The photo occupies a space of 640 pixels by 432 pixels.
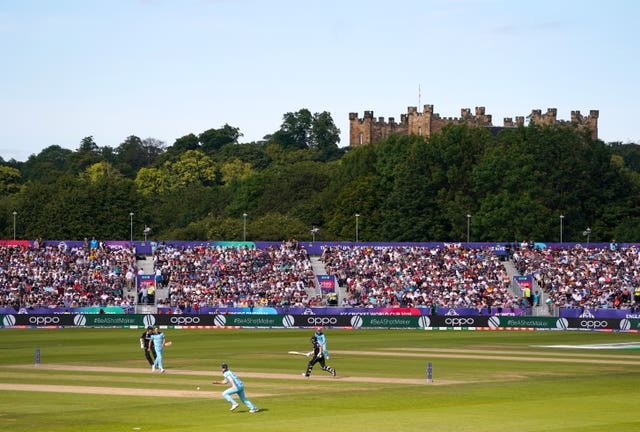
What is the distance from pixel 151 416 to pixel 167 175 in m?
148

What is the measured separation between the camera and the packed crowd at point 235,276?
76.8 metres

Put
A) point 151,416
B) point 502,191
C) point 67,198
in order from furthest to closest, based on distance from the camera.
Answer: point 67,198, point 502,191, point 151,416

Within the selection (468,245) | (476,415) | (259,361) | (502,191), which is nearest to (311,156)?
(502,191)

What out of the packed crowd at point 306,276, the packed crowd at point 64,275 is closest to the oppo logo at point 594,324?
the packed crowd at point 306,276

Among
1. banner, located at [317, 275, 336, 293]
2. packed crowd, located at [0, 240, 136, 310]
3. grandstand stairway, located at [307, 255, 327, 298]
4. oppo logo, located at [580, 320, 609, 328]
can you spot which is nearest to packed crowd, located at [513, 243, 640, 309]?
oppo logo, located at [580, 320, 609, 328]

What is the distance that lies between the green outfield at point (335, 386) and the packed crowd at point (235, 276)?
17117 mm

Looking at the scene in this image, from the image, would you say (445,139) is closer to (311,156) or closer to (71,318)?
(71,318)

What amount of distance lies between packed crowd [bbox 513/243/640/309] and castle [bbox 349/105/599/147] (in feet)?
304

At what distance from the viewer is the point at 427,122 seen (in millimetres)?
183375

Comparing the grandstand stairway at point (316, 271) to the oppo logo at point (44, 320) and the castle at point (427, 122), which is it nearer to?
the oppo logo at point (44, 320)

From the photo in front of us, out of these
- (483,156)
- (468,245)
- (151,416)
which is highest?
(483,156)

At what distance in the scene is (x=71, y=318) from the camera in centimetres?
7081

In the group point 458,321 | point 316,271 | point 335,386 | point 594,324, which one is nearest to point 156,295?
point 316,271

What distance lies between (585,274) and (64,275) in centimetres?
3468
